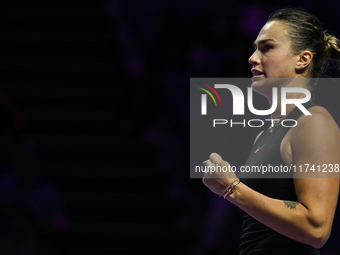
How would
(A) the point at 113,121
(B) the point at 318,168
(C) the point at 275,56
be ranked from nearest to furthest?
(B) the point at 318,168 < (C) the point at 275,56 < (A) the point at 113,121

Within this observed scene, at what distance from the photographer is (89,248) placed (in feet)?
11.5

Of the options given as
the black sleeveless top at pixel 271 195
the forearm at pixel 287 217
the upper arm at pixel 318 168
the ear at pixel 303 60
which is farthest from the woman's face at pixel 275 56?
the forearm at pixel 287 217

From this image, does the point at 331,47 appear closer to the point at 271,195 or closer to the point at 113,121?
the point at 271,195

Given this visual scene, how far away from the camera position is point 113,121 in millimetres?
4117

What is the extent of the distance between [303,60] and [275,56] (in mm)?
101

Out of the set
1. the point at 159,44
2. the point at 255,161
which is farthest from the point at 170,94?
the point at 255,161

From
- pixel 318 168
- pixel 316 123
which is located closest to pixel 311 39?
pixel 316 123

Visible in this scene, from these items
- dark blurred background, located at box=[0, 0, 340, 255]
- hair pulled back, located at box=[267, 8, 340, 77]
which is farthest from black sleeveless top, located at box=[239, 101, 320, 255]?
dark blurred background, located at box=[0, 0, 340, 255]

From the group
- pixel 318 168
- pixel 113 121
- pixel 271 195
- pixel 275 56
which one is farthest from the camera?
pixel 113 121

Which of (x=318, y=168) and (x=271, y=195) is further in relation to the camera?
(x=271, y=195)

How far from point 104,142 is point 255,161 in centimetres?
288

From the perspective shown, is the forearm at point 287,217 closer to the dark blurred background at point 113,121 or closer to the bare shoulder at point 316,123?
the bare shoulder at point 316,123

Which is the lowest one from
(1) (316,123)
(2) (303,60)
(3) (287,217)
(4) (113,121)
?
(4) (113,121)

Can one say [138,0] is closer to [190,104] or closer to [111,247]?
[190,104]
